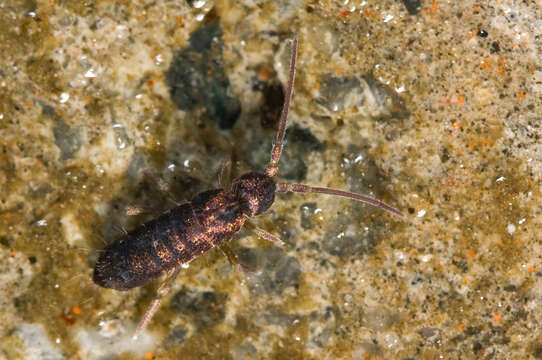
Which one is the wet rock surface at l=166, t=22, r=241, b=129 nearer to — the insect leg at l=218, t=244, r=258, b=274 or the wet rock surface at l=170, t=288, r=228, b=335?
the insect leg at l=218, t=244, r=258, b=274

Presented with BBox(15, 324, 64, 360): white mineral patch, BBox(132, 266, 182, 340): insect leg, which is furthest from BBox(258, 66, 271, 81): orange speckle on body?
BBox(15, 324, 64, 360): white mineral patch

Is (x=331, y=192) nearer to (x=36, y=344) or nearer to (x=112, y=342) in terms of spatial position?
(x=112, y=342)

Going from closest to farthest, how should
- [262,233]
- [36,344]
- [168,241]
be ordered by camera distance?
1. [168,241]
2. [262,233]
3. [36,344]

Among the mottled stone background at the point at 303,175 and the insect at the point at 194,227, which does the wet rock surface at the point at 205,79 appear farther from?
the insect at the point at 194,227

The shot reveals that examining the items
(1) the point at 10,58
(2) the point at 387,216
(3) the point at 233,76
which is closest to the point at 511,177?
(2) the point at 387,216

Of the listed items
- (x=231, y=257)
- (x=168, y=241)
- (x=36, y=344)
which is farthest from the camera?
(x=36, y=344)

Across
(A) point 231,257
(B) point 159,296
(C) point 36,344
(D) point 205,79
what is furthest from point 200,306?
(D) point 205,79

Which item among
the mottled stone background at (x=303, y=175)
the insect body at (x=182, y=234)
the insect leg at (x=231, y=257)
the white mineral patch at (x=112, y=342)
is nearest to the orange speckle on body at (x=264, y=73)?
the mottled stone background at (x=303, y=175)
